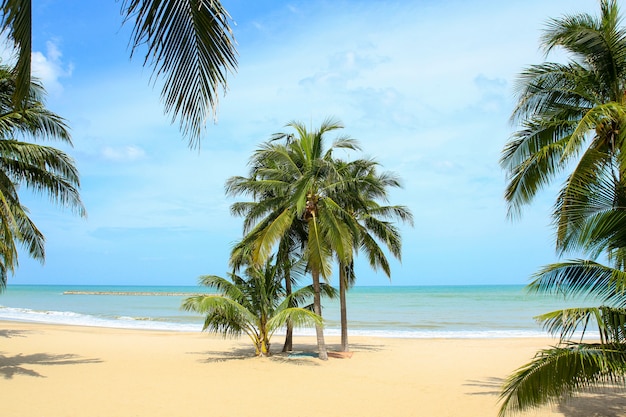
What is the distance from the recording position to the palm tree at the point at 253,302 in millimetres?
12750

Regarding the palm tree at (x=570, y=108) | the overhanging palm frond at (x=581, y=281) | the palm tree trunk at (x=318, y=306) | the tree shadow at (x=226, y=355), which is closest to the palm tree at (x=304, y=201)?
the palm tree trunk at (x=318, y=306)

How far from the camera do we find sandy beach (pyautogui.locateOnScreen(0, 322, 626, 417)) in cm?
804

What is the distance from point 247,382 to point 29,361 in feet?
18.3

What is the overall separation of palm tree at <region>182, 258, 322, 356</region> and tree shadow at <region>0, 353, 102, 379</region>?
3.33 m

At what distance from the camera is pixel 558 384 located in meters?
5.25

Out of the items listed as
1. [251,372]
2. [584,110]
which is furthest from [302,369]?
[584,110]

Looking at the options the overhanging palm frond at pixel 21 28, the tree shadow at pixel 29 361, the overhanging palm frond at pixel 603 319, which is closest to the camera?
the overhanging palm frond at pixel 21 28

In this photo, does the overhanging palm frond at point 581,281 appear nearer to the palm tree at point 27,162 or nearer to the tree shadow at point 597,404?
the tree shadow at point 597,404

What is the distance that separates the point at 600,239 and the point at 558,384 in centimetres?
163

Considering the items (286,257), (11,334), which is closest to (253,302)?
(286,257)

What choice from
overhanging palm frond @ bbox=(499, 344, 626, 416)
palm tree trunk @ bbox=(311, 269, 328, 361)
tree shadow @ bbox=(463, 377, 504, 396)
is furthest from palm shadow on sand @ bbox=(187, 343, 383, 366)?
overhanging palm frond @ bbox=(499, 344, 626, 416)

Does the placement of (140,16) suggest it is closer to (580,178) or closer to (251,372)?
(580,178)

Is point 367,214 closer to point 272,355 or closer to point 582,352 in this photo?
point 272,355

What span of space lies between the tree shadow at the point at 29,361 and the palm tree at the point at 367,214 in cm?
731
